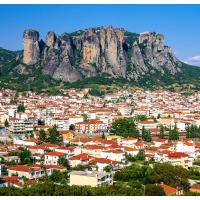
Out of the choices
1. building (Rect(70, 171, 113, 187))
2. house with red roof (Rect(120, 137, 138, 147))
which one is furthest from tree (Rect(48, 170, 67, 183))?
house with red roof (Rect(120, 137, 138, 147))

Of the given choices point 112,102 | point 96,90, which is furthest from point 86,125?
point 96,90

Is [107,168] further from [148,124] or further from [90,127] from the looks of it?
[148,124]

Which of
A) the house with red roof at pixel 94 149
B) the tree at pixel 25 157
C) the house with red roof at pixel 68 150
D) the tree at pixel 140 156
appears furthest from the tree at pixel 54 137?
the tree at pixel 140 156

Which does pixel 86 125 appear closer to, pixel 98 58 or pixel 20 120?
pixel 20 120

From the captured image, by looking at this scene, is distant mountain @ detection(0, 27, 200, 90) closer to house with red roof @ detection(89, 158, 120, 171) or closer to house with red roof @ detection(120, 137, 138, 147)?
house with red roof @ detection(120, 137, 138, 147)

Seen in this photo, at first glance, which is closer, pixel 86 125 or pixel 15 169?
pixel 15 169

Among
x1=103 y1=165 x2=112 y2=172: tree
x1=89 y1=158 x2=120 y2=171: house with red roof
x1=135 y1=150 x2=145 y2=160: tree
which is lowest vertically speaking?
x1=103 y1=165 x2=112 y2=172: tree

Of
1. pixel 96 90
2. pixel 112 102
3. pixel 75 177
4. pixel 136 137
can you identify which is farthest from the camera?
pixel 96 90
